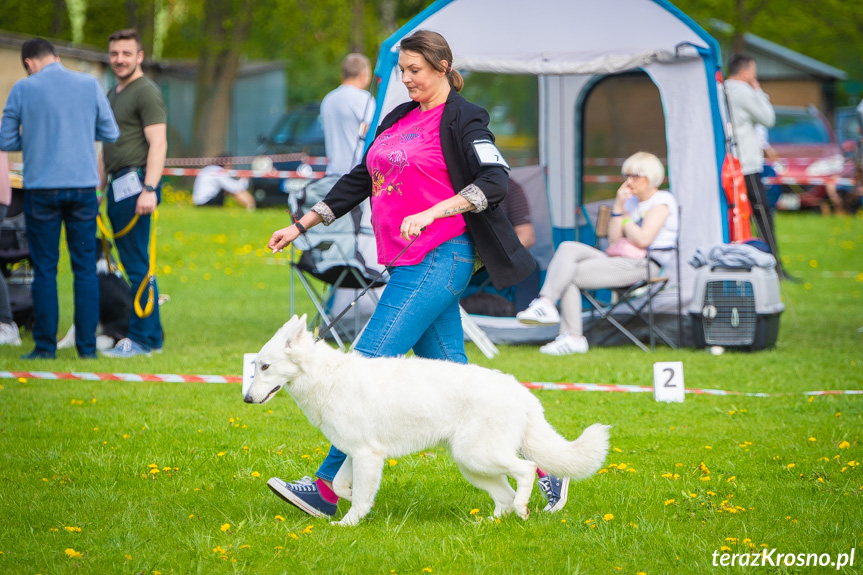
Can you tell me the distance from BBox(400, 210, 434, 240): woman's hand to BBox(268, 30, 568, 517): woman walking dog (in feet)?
0.35

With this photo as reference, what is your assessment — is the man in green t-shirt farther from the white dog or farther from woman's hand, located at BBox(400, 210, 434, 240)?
woman's hand, located at BBox(400, 210, 434, 240)

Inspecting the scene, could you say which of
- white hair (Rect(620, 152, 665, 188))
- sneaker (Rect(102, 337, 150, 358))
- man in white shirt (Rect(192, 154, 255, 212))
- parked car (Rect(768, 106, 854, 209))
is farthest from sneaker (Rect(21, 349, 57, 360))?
parked car (Rect(768, 106, 854, 209))

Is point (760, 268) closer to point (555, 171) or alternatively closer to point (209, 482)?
point (555, 171)

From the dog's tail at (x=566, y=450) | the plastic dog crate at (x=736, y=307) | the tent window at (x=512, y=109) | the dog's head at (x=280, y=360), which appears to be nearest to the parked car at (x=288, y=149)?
the tent window at (x=512, y=109)

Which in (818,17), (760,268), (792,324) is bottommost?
(792,324)

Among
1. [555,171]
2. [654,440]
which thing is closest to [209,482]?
[654,440]

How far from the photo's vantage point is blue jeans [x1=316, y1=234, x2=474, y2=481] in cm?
382

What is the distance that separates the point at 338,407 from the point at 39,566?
1.12m

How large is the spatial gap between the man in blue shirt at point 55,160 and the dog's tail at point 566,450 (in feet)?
13.4

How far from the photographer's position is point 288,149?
2011cm

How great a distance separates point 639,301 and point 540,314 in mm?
1259

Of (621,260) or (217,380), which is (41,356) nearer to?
(217,380)

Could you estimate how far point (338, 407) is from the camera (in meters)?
3.62

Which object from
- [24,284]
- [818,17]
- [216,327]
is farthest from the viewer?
[818,17]
